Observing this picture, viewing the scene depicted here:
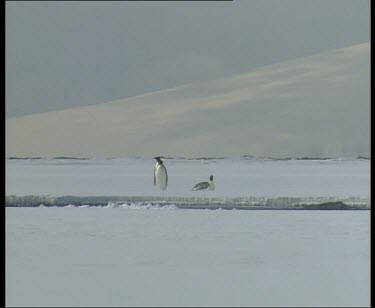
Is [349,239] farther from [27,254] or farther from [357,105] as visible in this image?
[357,105]

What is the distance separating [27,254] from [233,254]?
126 cm

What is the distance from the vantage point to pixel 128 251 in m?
5.53

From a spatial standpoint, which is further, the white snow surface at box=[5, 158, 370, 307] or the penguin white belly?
the penguin white belly

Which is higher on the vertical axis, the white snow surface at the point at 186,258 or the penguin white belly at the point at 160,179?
the penguin white belly at the point at 160,179

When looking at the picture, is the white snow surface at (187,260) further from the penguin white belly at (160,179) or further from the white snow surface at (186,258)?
the penguin white belly at (160,179)

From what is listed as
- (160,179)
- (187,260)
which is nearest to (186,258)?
(187,260)

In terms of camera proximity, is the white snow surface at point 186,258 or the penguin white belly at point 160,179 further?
the penguin white belly at point 160,179

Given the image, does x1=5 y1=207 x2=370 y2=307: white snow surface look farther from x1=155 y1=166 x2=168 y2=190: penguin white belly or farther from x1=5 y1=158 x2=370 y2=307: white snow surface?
x1=155 y1=166 x2=168 y2=190: penguin white belly

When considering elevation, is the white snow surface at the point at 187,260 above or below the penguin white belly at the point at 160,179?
below

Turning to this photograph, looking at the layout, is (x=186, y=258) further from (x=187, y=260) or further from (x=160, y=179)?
(x=160, y=179)

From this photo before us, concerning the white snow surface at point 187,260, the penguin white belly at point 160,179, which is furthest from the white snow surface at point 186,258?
the penguin white belly at point 160,179

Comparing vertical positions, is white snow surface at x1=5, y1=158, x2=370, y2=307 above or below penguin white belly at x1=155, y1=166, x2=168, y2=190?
below

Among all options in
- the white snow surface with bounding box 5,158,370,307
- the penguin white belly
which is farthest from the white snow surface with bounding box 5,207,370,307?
the penguin white belly

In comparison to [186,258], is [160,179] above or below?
above
